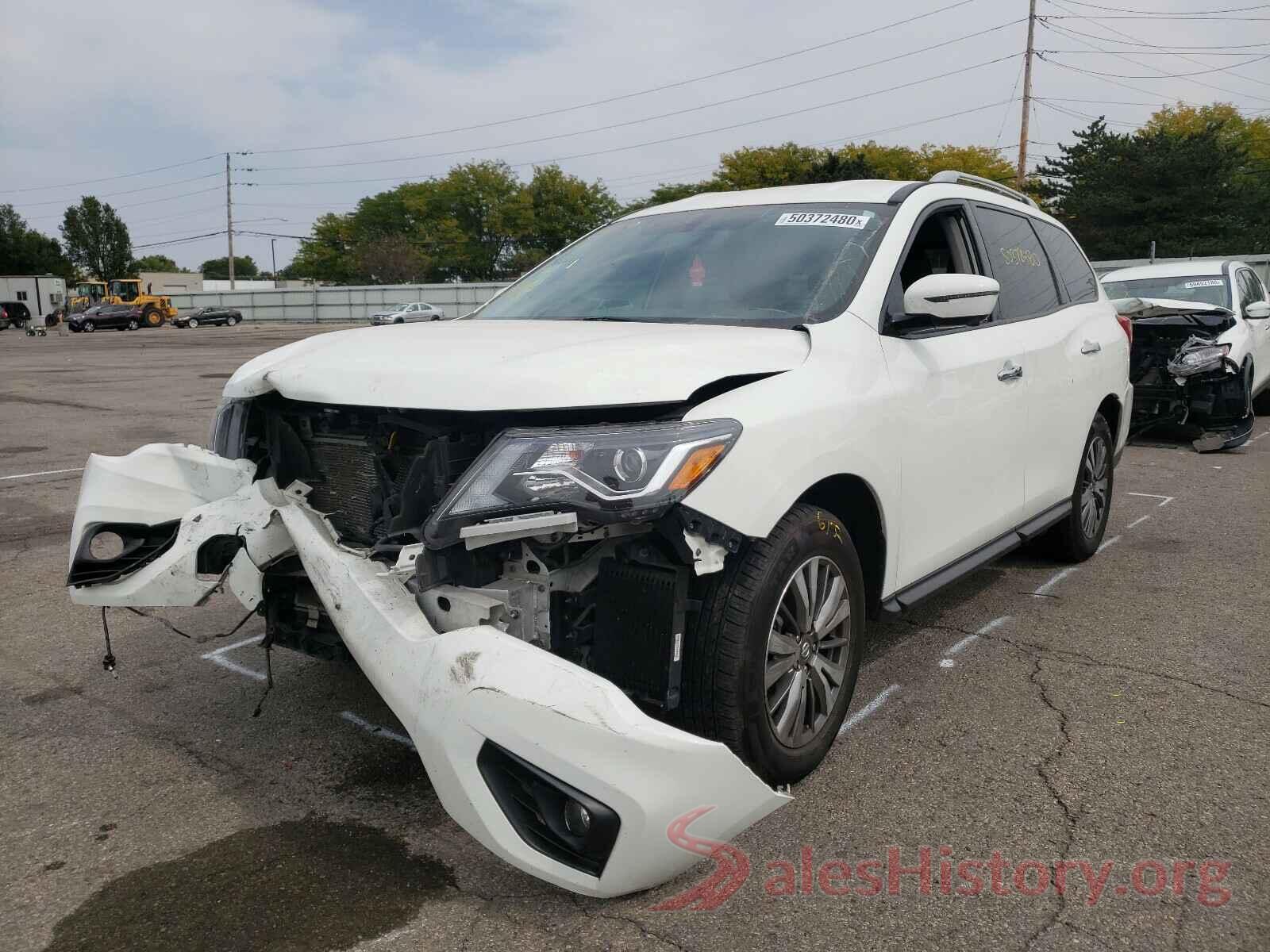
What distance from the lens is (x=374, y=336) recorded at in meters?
3.26

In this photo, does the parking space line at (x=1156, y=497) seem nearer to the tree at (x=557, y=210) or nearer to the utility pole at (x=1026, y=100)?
the utility pole at (x=1026, y=100)

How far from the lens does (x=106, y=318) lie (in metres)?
50.3

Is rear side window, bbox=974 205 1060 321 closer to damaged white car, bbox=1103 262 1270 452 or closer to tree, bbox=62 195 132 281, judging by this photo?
damaged white car, bbox=1103 262 1270 452

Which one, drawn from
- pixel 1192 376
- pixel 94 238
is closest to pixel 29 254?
pixel 94 238

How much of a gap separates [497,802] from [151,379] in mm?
18311

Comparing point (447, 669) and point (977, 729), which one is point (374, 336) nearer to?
point (447, 669)

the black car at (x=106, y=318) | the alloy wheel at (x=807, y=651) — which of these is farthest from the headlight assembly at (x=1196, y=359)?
the black car at (x=106, y=318)

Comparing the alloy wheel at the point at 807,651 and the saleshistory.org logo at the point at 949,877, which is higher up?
the alloy wheel at the point at 807,651

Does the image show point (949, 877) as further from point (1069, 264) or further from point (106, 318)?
point (106, 318)

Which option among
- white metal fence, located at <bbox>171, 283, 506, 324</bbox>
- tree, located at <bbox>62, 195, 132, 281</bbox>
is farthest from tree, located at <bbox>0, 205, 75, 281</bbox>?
white metal fence, located at <bbox>171, 283, 506, 324</bbox>

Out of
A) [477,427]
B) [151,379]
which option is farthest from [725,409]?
[151,379]

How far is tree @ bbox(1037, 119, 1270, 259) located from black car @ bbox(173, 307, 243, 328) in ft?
151

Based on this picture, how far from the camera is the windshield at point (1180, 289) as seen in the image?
1026 cm

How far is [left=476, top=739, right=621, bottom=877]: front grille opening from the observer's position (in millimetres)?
2146
